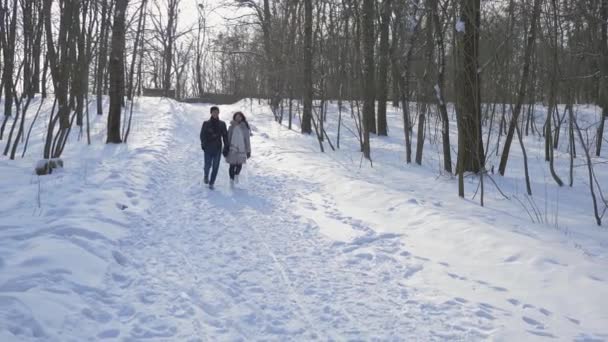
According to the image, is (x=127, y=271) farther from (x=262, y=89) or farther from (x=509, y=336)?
(x=262, y=89)

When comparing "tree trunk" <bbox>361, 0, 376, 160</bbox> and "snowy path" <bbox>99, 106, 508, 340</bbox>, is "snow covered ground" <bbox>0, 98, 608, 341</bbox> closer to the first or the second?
"snowy path" <bbox>99, 106, 508, 340</bbox>

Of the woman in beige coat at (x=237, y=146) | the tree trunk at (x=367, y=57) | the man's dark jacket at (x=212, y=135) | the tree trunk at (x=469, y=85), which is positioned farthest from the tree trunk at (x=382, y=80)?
the man's dark jacket at (x=212, y=135)

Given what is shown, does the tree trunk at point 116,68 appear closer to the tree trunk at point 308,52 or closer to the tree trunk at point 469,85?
the tree trunk at point 308,52

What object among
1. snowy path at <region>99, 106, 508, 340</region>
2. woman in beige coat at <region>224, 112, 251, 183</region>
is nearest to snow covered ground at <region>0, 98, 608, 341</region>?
snowy path at <region>99, 106, 508, 340</region>

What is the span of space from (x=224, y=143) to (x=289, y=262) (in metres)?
5.16

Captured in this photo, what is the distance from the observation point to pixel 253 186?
392 inches

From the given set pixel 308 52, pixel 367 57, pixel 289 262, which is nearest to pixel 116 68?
pixel 308 52

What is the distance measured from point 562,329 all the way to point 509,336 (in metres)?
0.47

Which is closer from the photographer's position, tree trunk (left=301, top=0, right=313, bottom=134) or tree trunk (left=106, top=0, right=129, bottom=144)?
tree trunk (left=106, top=0, right=129, bottom=144)

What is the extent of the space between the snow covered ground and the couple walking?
0.57 meters

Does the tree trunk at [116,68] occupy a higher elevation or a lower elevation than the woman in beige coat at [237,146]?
higher

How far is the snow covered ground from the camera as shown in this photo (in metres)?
3.70

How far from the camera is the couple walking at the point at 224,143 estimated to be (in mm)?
9672

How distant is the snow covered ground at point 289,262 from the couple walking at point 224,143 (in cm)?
Result: 57
